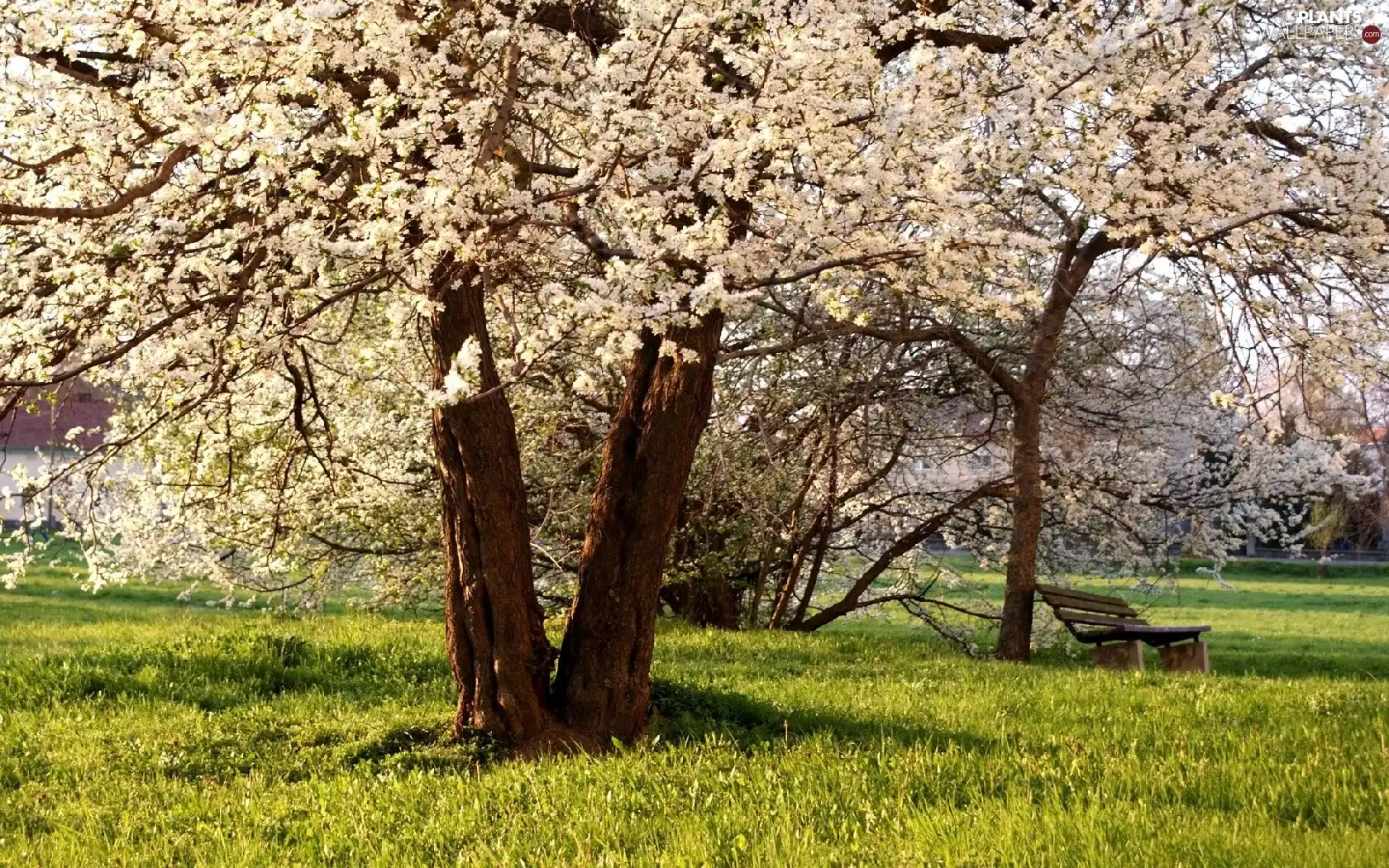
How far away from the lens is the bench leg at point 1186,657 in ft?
43.3

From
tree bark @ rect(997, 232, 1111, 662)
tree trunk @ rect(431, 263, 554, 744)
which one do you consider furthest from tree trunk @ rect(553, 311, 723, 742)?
tree bark @ rect(997, 232, 1111, 662)

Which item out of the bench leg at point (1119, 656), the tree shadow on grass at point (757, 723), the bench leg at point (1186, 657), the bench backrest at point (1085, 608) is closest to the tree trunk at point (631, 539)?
the tree shadow on grass at point (757, 723)

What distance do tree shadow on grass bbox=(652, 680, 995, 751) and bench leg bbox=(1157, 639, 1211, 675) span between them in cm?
624

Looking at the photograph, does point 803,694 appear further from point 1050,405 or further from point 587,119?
point 1050,405

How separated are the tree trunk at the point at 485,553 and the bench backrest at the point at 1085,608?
676cm

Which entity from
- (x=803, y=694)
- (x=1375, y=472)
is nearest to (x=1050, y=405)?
(x=803, y=694)

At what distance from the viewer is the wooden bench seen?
1265 centimetres

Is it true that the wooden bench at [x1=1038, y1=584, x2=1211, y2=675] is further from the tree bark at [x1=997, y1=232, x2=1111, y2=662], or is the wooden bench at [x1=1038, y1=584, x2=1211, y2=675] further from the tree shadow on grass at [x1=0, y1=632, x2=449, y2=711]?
the tree shadow on grass at [x1=0, y1=632, x2=449, y2=711]

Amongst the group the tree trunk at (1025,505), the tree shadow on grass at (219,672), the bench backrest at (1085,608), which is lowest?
the tree shadow on grass at (219,672)

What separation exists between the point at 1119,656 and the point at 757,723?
667 cm

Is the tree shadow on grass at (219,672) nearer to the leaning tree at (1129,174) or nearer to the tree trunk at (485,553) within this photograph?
the tree trunk at (485,553)

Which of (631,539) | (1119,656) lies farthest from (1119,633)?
(631,539)

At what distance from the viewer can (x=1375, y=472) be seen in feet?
95.6

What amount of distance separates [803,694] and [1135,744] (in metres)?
3.33
